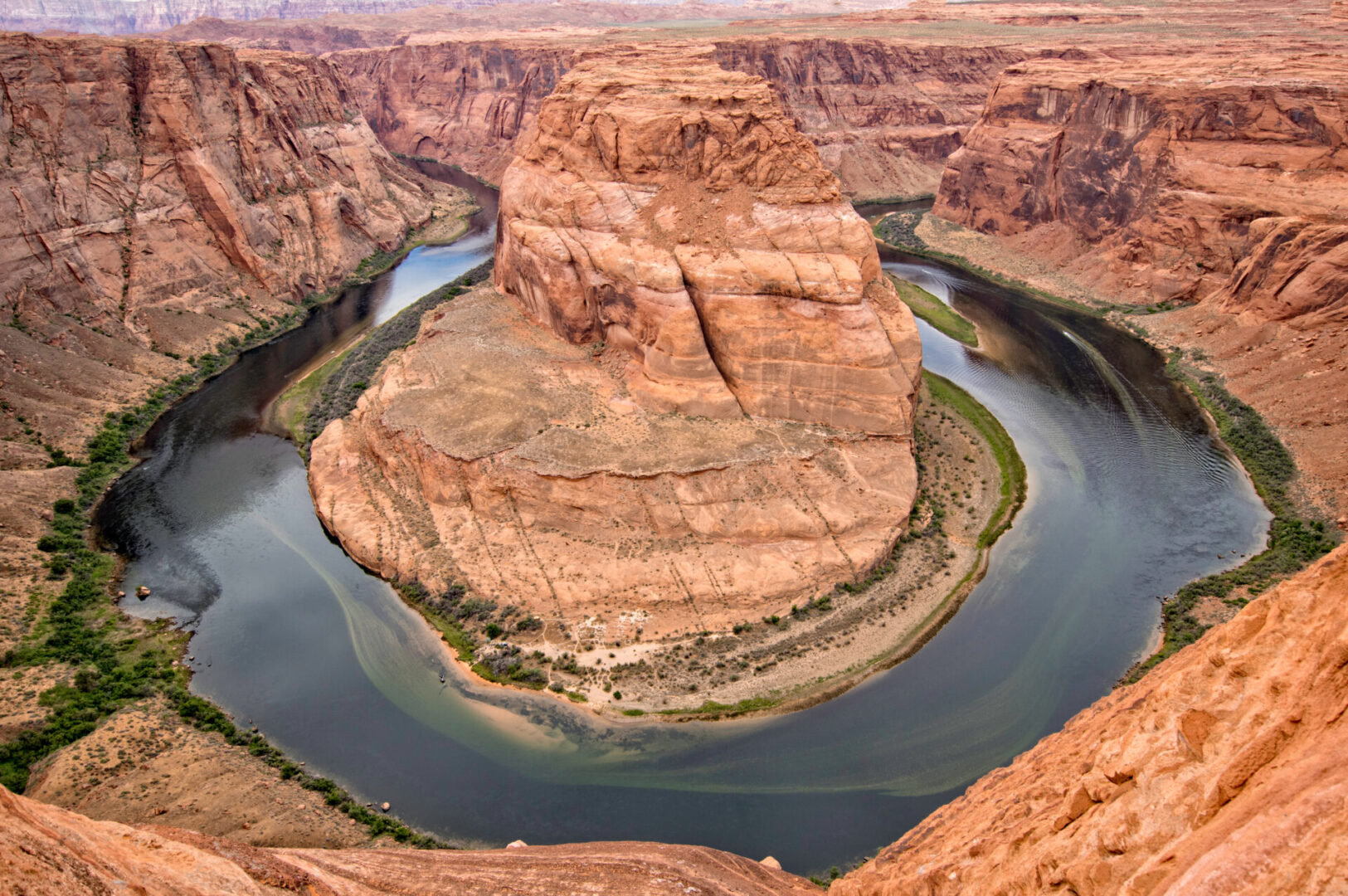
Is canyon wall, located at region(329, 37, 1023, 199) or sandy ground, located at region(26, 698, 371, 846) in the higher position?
canyon wall, located at region(329, 37, 1023, 199)

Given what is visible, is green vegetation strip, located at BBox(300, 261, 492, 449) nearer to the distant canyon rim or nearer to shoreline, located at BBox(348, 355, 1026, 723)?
the distant canyon rim

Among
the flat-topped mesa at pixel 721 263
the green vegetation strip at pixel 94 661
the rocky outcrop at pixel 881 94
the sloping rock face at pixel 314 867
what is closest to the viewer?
the sloping rock face at pixel 314 867

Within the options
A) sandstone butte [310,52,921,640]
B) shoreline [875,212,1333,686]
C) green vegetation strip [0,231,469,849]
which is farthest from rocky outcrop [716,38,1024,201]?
green vegetation strip [0,231,469,849]

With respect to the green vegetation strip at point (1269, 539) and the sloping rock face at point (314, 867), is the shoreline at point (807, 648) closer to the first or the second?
the sloping rock face at point (314, 867)

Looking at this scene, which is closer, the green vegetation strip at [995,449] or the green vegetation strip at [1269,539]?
the green vegetation strip at [1269,539]

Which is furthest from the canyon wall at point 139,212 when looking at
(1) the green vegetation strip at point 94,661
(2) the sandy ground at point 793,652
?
(2) the sandy ground at point 793,652

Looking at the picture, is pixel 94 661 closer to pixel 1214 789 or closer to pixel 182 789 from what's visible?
pixel 182 789
